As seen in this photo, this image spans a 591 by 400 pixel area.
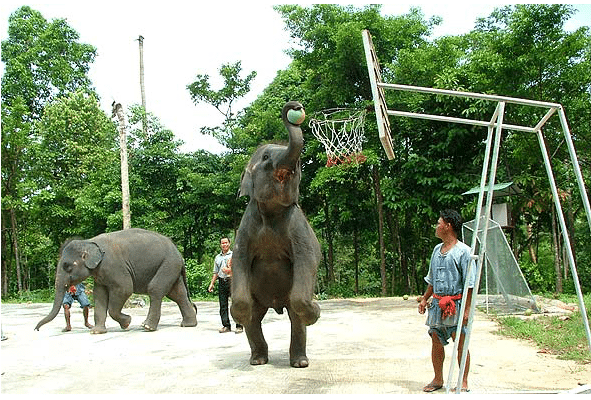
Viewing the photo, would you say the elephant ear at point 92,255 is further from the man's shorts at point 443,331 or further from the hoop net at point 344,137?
the man's shorts at point 443,331

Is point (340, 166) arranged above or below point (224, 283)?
above

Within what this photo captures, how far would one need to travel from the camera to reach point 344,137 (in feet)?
44.2

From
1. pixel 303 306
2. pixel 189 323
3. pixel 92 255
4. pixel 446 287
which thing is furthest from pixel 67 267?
pixel 446 287

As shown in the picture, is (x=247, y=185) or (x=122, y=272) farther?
(x=122, y=272)

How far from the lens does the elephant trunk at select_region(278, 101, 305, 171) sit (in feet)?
14.7

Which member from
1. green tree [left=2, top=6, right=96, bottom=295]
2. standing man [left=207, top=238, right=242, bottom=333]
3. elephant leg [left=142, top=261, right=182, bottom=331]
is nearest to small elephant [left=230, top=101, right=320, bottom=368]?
standing man [left=207, top=238, right=242, bottom=333]

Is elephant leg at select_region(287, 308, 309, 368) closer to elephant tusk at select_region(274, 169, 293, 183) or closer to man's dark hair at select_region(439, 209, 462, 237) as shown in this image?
elephant tusk at select_region(274, 169, 293, 183)

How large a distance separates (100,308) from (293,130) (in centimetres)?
627

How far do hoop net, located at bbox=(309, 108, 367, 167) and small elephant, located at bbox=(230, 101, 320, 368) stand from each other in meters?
4.73

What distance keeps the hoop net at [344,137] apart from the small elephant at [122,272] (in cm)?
362

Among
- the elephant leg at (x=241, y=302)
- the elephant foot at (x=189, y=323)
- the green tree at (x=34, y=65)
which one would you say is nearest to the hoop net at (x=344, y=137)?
the elephant foot at (x=189, y=323)

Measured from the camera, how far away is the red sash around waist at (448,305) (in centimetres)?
420

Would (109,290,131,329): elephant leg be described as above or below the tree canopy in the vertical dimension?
below

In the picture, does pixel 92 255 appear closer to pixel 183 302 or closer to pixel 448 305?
pixel 183 302
